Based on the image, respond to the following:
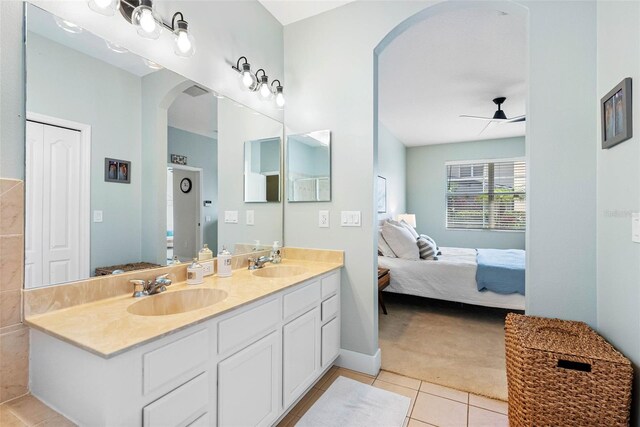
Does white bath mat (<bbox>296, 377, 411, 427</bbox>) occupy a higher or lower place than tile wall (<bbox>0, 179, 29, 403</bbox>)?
lower

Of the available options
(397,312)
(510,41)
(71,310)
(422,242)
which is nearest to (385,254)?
(422,242)

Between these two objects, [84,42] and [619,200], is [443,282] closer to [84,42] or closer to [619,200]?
[619,200]

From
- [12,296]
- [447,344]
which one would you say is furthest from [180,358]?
[447,344]

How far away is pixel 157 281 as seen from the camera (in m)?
1.39

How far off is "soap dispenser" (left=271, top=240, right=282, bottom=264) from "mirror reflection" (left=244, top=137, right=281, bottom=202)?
1.22 ft

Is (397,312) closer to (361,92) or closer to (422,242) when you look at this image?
(422,242)

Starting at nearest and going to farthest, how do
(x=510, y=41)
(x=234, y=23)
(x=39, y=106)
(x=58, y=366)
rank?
(x=58, y=366), (x=39, y=106), (x=234, y=23), (x=510, y=41)

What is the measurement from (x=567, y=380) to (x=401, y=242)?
8.51ft

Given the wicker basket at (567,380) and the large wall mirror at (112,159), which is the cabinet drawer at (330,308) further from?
the wicker basket at (567,380)

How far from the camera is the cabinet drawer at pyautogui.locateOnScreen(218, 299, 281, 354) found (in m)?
1.20

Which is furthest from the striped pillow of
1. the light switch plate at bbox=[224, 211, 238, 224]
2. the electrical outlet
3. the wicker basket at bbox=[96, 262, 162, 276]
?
the wicker basket at bbox=[96, 262, 162, 276]

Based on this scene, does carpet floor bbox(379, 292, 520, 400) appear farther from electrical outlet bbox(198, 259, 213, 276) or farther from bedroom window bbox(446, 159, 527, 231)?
bedroom window bbox(446, 159, 527, 231)

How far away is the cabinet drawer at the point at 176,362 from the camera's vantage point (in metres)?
0.93

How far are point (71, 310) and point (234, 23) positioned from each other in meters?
1.94
